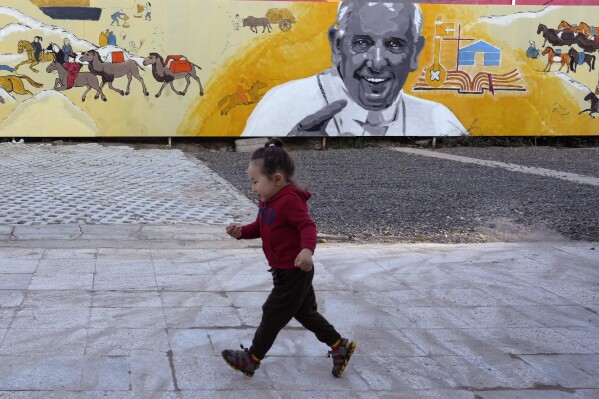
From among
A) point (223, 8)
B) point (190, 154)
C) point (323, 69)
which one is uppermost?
point (223, 8)

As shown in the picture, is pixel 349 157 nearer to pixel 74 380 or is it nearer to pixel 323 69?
pixel 323 69

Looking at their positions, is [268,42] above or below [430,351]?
above

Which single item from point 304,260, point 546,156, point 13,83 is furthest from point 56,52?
point 304,260

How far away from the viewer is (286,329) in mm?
5316

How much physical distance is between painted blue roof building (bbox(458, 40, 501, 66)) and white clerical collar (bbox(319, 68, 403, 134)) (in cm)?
160

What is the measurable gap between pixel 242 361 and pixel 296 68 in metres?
13.6

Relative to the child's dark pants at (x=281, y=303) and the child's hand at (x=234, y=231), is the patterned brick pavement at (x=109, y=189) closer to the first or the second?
the child's hand at (x=234, y=231)

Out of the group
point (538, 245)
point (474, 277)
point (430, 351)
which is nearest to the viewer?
point (430, 351)

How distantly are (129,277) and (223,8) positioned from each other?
11579mm

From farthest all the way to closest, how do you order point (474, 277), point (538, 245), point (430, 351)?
point (538, 245), point (474, 277), point (430, 351)

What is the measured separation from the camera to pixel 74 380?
13.8 ft

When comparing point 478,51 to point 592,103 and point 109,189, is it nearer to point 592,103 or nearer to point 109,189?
point 592,103

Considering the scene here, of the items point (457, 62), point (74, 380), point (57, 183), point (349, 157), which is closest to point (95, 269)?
point (74, 380)

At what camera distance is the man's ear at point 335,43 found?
57.6 ft
